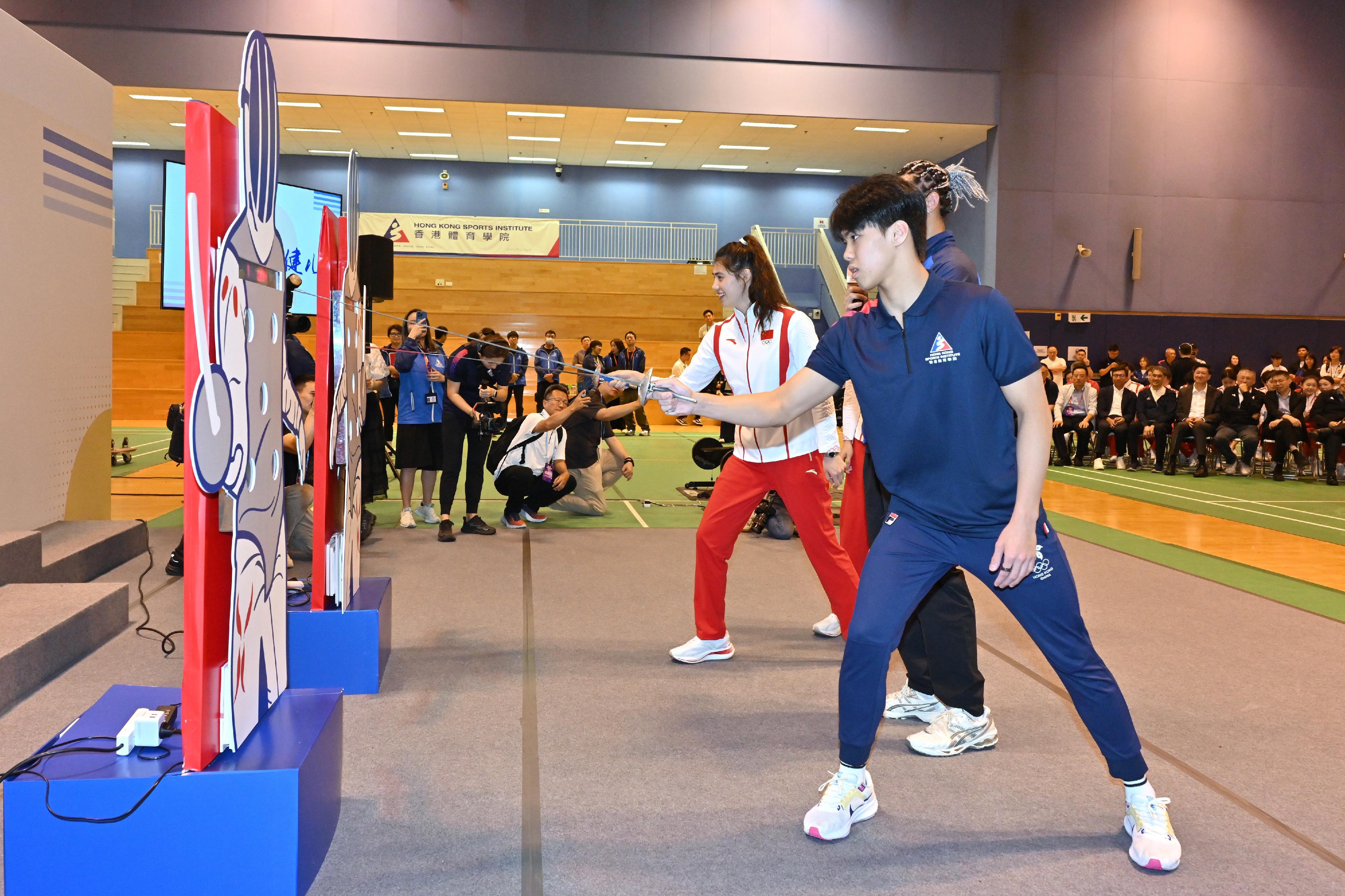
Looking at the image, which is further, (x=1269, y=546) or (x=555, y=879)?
(x=1269, y=546)

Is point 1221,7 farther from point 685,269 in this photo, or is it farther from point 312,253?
point 312,253

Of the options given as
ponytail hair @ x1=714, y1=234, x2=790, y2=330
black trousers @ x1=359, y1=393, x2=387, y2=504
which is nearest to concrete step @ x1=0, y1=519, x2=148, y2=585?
black trousers @ x1=359, y1=393, x2=387, y2=504

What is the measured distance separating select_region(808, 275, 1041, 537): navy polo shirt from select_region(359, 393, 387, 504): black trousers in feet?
17.1

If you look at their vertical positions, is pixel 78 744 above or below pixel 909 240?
below

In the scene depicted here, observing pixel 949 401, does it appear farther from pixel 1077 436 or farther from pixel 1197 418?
pixel 1077 436

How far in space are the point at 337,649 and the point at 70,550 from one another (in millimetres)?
2387

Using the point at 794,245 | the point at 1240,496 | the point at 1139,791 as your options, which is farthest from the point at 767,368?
the point at 794,245

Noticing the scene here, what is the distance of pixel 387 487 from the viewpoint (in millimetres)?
8266

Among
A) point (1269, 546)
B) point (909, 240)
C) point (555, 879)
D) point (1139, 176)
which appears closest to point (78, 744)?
point (555, 879)

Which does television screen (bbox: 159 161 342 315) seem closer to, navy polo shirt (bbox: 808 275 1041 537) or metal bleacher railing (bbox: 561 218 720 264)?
navy polo shirt (bbox: 808 275 1041 537)

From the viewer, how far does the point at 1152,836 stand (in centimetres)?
230

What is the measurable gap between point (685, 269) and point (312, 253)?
522 inches

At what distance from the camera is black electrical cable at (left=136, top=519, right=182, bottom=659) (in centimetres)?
388

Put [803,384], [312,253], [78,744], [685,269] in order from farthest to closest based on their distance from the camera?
[685,269] → [312,253] → [803,384] → [78,744]
